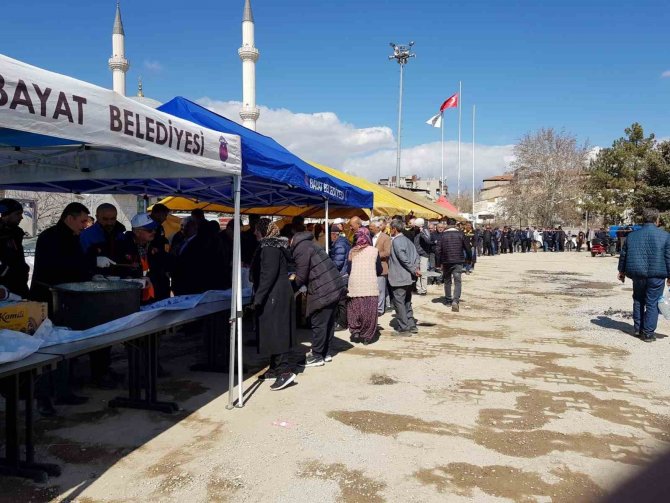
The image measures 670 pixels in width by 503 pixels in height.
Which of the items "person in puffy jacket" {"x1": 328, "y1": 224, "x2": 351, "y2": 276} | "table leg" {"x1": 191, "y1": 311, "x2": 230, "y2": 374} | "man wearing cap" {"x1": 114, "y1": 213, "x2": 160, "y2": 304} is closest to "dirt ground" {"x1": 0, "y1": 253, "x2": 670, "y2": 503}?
"table leg" {"x1": 191, "y1": 311, "x2": 230, "y2": 374}

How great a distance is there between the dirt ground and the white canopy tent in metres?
0.89

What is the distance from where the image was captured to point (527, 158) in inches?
2020

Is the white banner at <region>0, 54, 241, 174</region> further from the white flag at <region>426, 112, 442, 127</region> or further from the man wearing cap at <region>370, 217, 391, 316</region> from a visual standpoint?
the white flag at <region>426, 112, 442, 127</region>

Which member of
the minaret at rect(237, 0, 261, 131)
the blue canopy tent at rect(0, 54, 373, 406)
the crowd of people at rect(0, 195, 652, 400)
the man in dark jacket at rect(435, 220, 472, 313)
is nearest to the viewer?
the blue canopy tent at rect(0, 54, 373, 406)

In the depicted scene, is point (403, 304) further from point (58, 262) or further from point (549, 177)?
point (549, 177)

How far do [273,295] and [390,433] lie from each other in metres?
1.86

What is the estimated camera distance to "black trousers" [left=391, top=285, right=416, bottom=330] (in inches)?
324

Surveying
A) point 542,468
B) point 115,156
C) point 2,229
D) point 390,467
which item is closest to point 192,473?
point 390,467

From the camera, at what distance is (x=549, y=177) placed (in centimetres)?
5038

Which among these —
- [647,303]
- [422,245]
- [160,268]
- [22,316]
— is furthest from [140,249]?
[422,245]

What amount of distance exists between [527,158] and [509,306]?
4359 centimetres

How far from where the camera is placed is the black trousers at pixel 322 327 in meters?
6.29

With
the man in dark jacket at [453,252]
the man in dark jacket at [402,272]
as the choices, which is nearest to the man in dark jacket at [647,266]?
the man in dark jacket at [453,252]

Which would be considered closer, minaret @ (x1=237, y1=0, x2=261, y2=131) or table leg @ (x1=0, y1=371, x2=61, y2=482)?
table leg @ (x1=0, y1=371, x2=61, y2=482)
